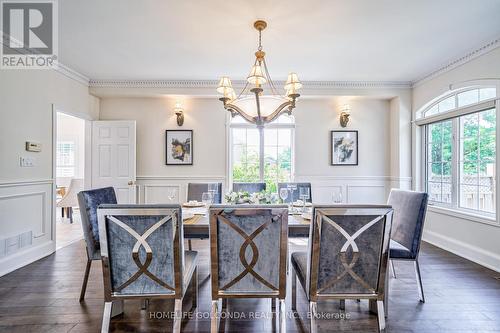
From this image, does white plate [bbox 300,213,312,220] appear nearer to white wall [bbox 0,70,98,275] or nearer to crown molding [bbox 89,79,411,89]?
crown molding [bbox 89,79,411,89]

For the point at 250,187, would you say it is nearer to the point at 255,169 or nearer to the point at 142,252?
the point at 255,169

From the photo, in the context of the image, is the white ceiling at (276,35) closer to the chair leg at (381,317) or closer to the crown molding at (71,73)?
the crown molding at (71,73)

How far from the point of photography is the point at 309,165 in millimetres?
4371

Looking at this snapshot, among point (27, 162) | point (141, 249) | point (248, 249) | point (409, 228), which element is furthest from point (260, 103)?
point (27, 162)

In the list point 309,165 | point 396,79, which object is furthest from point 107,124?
point 396,79

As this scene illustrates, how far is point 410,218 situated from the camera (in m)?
2.10

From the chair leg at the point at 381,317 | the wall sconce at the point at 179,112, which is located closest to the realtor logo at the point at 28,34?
the wall sconce at the point at 179,112

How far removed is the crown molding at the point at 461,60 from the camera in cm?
279

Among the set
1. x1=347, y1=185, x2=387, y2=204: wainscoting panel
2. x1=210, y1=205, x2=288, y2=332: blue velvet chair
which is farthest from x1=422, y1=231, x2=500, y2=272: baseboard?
x1=210, y1=205, x2=288, y2=332: blue velvet chair

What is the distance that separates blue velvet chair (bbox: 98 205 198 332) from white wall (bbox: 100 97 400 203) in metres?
2.86

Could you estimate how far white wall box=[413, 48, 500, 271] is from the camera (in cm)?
279

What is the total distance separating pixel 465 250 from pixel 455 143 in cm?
142

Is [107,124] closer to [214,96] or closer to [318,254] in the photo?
[214,96]

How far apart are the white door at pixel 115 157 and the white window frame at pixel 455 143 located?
4735 mm
